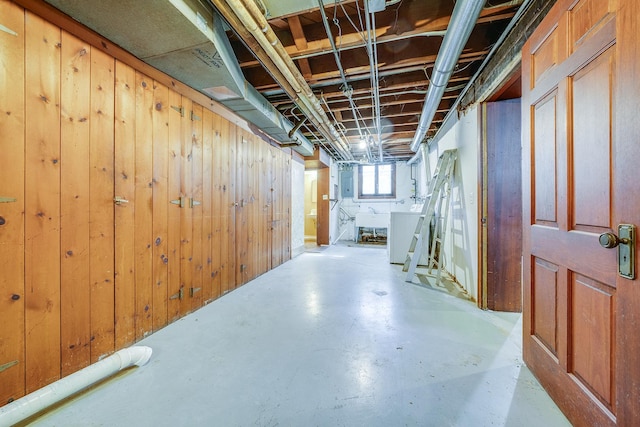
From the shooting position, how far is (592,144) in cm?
109

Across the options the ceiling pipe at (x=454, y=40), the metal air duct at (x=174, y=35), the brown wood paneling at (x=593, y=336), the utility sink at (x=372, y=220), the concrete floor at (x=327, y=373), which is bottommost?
the concrete floor at (x=327, y=373)

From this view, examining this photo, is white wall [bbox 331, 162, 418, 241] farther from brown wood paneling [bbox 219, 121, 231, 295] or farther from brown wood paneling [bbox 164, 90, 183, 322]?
brown wood paneling [bbox 164, 90, 183, 322]

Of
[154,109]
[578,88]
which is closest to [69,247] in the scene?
[154,109]

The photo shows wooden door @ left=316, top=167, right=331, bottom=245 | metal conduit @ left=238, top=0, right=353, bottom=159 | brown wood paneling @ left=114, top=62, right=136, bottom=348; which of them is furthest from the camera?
wooden door @ left=316, top=167, right=331, bottom=245

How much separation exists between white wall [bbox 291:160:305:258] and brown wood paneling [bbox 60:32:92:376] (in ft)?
12.5

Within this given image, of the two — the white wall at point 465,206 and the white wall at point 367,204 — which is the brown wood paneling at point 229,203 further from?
the white wall at point 367,204

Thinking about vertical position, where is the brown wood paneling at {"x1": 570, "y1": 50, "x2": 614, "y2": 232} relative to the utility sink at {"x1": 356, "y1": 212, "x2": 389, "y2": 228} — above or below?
above

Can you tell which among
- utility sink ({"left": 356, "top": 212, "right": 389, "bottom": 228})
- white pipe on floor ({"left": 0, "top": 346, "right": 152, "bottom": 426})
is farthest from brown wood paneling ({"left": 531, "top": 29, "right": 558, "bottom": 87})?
utility sink ({"left": 356, "top": 212, "right": 389, "bottom": 228})

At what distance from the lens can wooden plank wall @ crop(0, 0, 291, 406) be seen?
50.0 inches

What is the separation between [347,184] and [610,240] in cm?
718

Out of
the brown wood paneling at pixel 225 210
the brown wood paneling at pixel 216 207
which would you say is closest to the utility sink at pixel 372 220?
the brown wood paneling at pixel 225 210

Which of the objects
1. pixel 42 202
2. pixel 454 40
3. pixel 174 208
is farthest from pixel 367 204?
pixel 42 202

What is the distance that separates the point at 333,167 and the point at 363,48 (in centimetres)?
490

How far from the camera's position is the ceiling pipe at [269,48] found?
1.58m
